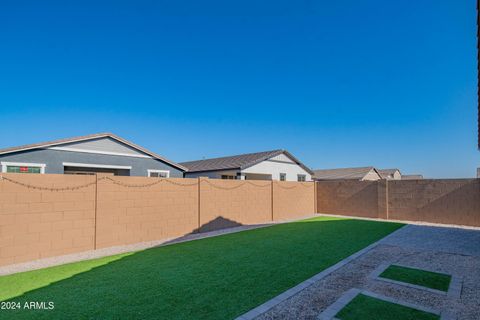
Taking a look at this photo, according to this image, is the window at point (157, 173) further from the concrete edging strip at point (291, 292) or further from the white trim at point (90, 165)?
the concrete edging strip at point (291, 292)

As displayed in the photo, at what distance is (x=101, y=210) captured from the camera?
6.72m

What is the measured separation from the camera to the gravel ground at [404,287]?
3428mm

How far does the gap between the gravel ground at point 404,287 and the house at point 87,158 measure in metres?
12.3

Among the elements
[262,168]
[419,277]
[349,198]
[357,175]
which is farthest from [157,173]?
[357,175]

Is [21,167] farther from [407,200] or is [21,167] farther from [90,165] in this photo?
[407,200]

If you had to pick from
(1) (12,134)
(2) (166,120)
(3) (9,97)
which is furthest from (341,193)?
(1) (12,134)

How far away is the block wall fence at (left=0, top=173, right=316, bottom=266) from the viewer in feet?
18.1

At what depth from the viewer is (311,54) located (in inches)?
584

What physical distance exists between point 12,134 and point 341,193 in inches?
836

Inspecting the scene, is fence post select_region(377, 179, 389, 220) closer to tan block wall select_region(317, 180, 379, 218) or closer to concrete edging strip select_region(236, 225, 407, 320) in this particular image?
tan block wall select_region(317, 180, 379, 218)

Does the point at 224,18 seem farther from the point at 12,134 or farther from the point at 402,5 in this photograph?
the point at 12,134

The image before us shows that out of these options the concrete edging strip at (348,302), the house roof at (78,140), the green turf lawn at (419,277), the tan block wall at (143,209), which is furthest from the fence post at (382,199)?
the house roof at (78,140)

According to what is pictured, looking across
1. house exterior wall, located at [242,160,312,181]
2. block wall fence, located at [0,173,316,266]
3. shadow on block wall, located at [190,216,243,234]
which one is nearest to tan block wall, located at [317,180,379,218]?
house exterior wall, located at [242,160,312,181]

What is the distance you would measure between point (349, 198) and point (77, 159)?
15114 mm
